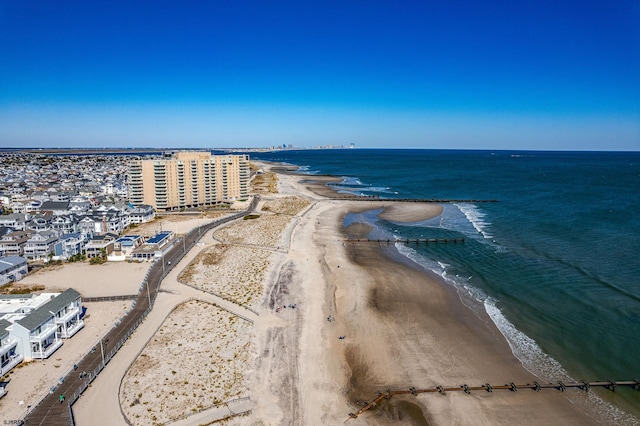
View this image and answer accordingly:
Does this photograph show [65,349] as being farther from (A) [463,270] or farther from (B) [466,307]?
(A) [463,270]

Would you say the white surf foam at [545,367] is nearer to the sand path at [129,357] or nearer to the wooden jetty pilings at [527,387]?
the wooden jetty pilings at [527,387]

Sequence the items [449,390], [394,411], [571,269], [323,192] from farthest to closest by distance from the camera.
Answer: [323,192] < [571,269] < [449,390] < [394,411]

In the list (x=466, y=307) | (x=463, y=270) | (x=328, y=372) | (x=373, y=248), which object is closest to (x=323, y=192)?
(x=373, y=248)

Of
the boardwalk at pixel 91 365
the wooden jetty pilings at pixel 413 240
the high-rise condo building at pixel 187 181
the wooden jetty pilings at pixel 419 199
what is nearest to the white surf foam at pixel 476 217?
the wooden jetty pilings at pixel 419 199

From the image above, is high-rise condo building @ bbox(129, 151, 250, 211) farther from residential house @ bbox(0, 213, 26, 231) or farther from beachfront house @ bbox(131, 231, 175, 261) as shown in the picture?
beachfront house @ bbox(131, 231, 175, 261)

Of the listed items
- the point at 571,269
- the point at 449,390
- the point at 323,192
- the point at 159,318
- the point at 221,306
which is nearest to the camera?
the point at 449,390

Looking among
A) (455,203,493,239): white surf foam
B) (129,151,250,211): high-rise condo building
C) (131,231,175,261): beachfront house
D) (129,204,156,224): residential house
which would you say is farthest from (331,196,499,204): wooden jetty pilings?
(131,231,175,261): beachfront house

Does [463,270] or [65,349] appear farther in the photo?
[463,270]
